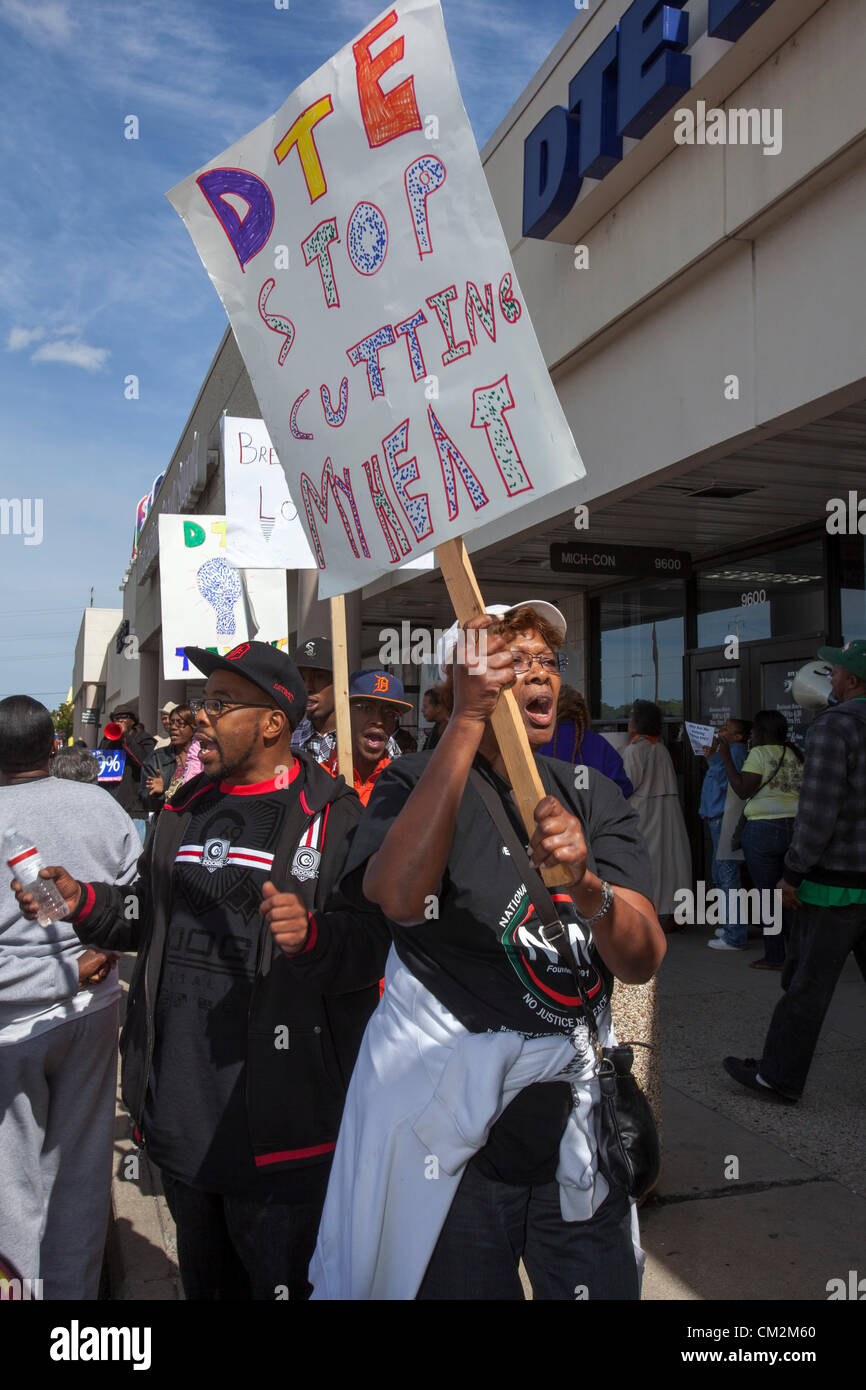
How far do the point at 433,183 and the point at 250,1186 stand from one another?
7.39 ft

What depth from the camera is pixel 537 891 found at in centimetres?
197

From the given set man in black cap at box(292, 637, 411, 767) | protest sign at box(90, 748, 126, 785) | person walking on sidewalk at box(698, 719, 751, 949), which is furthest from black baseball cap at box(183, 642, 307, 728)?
protest sign at box(90, 748, 126, 785)

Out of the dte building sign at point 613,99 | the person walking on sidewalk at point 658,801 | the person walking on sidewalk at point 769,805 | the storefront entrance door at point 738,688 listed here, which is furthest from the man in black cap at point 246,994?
the person walking on sidewalk at point 658,801

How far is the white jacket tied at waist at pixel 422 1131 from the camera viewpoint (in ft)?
6.43

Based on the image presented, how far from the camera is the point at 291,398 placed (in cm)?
249

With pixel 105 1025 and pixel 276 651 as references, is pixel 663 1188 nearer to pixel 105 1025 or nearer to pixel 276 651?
pixel 105 1025

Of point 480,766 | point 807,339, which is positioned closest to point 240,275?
point 480,766

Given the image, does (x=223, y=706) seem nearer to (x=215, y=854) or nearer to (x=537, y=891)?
(x=215, y=854)

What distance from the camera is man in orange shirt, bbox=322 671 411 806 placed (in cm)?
483

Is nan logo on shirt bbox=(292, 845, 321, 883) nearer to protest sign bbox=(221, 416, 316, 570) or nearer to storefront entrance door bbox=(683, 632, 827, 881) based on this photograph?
protest sign bbox=(221, 416, 316, 570)

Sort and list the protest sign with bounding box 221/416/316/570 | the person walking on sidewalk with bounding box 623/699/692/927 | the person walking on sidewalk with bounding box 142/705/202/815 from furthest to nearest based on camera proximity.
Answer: the person walking on sidewalk with bounding box 623/699/692/927, the person walking on sidewalk with bounding box 142/705/202/815, the protest sign with bounding box 221/416/316/570

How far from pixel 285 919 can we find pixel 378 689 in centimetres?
273

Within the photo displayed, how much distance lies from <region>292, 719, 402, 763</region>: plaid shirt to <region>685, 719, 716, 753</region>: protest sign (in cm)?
311
